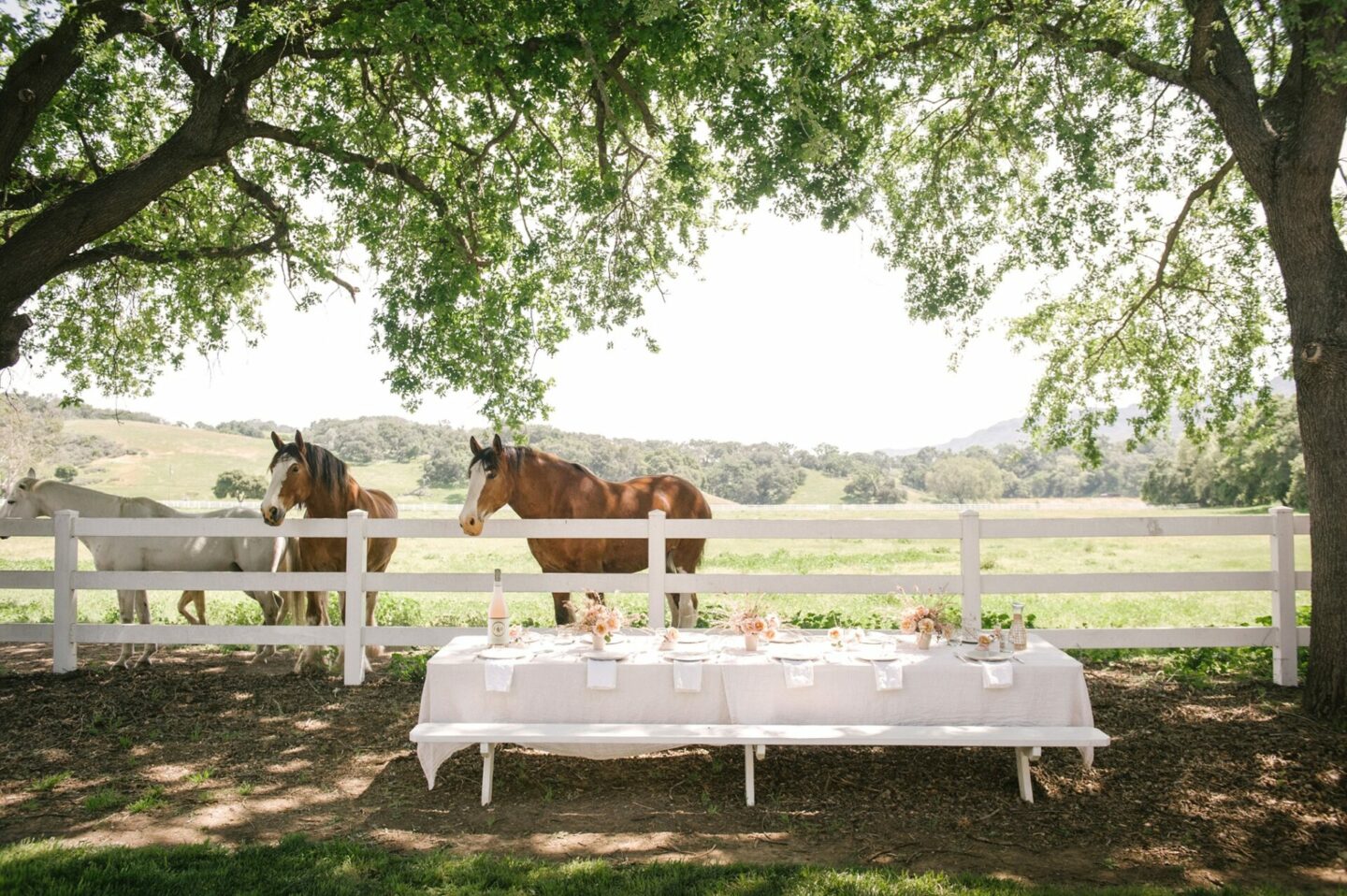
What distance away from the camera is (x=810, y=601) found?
2077 cm

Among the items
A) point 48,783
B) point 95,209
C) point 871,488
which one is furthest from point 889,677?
point 871,488

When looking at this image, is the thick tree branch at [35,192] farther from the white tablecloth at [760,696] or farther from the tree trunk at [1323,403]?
the tree trunk at [1323,403]

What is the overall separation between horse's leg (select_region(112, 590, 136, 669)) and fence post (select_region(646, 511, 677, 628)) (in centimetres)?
518

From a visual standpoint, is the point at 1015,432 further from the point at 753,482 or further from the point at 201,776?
the point at 753,482

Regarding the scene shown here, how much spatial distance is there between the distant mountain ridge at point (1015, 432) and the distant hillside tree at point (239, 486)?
31.1 meters

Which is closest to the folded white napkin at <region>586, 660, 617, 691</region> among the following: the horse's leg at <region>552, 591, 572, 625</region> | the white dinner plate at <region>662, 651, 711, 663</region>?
the white dinner plate at <region>662, 651, 711, 663</region>

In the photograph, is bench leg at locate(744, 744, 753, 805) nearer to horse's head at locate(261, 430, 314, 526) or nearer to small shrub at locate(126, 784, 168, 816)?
small shrub at locate(126, 784, 168, 816)

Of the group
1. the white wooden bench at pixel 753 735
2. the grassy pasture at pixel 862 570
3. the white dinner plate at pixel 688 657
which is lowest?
the grassy pasture at pixel 862 570

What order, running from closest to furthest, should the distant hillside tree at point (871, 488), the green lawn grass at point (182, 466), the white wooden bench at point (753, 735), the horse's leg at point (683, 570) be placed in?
the white wooden bench at point (753, 735), the horse's leg at point (683, 570), the green lawn grass at point (182, 466), the distant hillside tree at point (871, 488)

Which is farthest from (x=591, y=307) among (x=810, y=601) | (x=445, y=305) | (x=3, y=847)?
(x=810, y=601)

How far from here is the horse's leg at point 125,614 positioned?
8477 mm

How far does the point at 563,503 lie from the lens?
27.7 ft

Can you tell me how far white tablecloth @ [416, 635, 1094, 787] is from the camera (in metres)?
4.96

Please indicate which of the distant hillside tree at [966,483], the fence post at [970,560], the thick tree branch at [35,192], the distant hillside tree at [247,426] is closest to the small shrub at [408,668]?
the fence post at [970,560]
